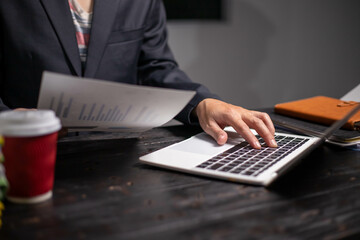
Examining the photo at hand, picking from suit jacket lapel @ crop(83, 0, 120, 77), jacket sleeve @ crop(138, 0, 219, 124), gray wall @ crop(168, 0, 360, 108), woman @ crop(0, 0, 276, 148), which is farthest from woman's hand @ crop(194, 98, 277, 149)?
gray wall @ crop(168, 0, 360, 108)

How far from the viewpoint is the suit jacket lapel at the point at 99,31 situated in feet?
3.36

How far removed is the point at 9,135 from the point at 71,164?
0.69 ft

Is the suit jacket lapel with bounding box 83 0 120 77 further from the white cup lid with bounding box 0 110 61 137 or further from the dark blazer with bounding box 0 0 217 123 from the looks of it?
the white cup lid with bounding box 0 110 61 137

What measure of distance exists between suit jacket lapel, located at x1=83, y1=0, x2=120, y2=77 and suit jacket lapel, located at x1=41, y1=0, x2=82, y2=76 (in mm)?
50

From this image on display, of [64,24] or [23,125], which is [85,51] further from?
[23,125]

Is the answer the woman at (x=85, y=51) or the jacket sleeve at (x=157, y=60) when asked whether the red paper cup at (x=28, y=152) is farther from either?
the jacket sleeve at (x=157, y=60)

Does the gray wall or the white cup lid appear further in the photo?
the gray wall

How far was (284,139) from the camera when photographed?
2.51ft

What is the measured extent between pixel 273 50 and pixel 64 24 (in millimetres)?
2392

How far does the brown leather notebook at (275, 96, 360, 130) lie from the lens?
0.95m

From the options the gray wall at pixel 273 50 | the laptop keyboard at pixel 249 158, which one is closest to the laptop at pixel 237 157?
the laptop keyboard at pixel 249 158

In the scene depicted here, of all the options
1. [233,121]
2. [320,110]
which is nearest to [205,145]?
[233,121]

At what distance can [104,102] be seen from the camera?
0.57m

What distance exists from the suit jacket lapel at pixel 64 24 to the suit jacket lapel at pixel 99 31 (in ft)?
0.16
